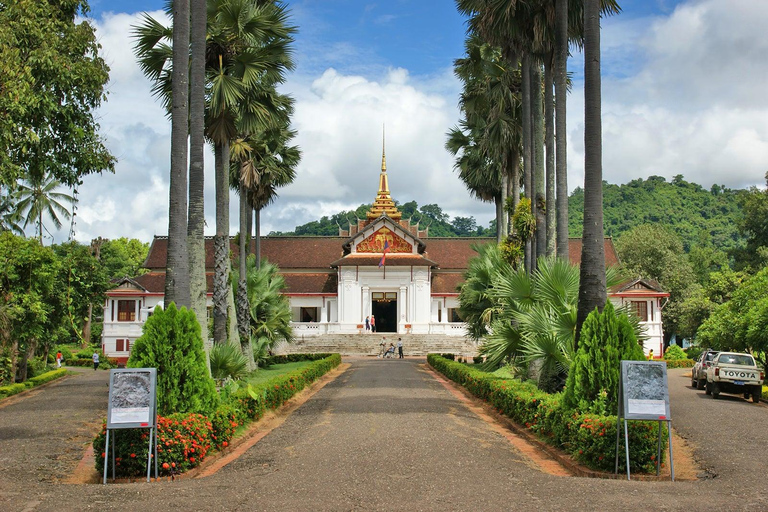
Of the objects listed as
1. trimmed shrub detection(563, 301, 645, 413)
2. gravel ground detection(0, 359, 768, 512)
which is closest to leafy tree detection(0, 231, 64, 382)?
gravel ground detection(0, 359, 768, 512)

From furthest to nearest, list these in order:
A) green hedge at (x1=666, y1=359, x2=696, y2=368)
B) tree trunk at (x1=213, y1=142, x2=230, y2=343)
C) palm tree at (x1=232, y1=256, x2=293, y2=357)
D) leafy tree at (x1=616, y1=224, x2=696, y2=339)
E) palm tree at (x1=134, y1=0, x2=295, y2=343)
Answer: leafy tree at (x1=616, y1=224, x2=696, y2=339)
green hedge at (x1=666, y1=359, x2=696, y2=368)
palm tree at (x1=232, y1=256, x2=293, y2=357)
tree trunk at (x1=213, y1=142, x2=230, y2=343)
palm tree at (x1=134, y1=0, x2=295, y2=343)

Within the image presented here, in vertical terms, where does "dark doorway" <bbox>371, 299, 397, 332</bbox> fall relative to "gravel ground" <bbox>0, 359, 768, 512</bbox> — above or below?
above

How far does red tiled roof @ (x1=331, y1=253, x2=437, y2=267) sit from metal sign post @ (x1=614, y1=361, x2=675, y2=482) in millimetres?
45145

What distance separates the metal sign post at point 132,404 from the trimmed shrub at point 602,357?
5.97m

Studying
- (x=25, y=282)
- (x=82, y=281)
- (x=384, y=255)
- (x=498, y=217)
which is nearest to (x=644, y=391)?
(x=25, y=282)

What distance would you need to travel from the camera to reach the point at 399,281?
2210 inches

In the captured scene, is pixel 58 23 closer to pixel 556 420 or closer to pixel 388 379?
pixel 556 420

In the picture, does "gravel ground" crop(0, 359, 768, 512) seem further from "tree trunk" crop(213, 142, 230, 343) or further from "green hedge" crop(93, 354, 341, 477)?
"tree trunk" crop(213, 142, 230, 343)

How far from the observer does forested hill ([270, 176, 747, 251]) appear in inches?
3673

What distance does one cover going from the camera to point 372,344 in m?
51.7

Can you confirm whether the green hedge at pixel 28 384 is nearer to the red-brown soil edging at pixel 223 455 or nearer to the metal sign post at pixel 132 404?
the red-brown soil edging at pixel 223 455

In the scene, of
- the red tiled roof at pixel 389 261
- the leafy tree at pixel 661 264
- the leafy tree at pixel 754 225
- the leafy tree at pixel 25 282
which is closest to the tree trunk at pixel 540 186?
the leafy tree at pixel 25 282

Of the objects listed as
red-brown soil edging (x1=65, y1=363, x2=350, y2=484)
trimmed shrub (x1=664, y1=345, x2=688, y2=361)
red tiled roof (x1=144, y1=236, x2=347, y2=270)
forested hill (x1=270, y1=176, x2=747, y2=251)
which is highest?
forested hill (x1=270, y1=176, x2=747, y2=251)

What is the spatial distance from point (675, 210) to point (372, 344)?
62.7 meters
